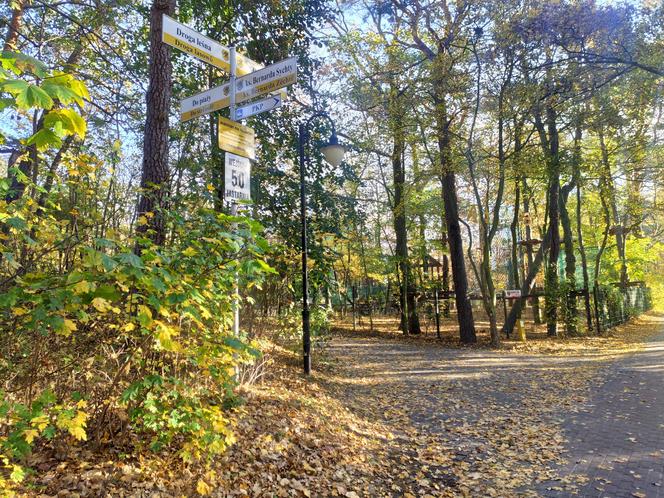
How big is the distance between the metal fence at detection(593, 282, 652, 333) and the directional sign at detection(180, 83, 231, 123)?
51.8ft

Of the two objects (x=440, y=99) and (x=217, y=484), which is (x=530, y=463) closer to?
(x=217, y=484)

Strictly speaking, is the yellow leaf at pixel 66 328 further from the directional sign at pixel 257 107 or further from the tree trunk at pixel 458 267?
the tree trunk at pixel 458 267

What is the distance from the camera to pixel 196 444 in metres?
3.09

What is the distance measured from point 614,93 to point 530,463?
11263mm

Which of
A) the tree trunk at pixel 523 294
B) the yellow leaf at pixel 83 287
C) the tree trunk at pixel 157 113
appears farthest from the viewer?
the tree trunk at pixel 523 294

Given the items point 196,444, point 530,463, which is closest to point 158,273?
point 196,444

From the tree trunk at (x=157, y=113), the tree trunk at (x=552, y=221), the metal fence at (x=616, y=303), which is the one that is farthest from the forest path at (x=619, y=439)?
the metal fence at (x=616, y=303)

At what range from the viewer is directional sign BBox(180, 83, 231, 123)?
483 centimetres

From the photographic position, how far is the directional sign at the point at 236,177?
4.50m

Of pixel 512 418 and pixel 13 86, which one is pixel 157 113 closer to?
pixel 13 86

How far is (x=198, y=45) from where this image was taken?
463 centimetres

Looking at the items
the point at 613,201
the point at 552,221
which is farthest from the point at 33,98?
the point at 613,201

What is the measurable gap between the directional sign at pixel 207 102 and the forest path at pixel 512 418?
4.38m

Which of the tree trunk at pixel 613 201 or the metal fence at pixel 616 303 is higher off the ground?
the tree trunk at pixel 613 201
